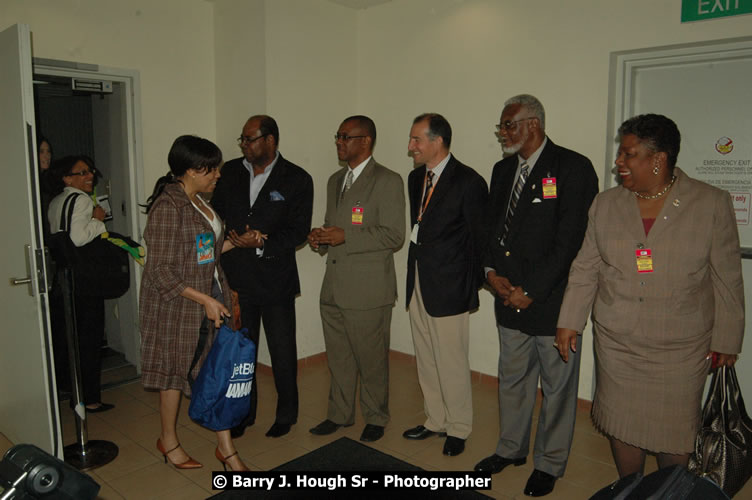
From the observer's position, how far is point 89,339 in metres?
3.66

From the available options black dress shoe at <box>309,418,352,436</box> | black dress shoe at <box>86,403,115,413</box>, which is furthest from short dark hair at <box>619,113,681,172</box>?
black dress shoe at <box>86,403,115,413</box>

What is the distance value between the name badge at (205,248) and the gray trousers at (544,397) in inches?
59.8

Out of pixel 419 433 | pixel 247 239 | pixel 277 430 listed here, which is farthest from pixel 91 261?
pixel 419 433

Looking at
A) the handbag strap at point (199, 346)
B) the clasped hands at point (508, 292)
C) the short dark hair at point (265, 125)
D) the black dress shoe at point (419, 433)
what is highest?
the short dark hair at point (265, 125)

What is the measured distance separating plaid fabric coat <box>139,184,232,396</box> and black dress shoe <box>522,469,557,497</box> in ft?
5.60

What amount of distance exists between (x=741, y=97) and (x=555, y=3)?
1.27m

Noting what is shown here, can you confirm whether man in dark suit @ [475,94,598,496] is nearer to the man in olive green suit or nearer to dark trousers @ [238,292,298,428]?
the man in olive green suit

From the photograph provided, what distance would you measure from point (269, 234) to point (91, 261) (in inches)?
48.2

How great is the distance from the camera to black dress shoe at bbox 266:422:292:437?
3.39 metres

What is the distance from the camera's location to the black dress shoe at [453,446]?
3.11m

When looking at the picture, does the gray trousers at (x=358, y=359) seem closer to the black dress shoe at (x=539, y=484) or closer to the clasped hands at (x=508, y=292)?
the clasped hands at (x=508, y=292)

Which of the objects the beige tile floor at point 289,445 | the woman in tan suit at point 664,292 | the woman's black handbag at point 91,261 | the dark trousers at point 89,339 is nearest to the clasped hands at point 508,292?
the woman in tan suit at point 664,292

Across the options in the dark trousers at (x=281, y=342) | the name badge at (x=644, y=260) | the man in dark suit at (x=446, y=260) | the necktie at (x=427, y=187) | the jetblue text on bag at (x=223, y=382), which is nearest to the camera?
the name badge at (x=644, y=260)

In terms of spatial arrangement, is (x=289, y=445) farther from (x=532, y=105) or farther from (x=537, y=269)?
(x=532, y=105)
